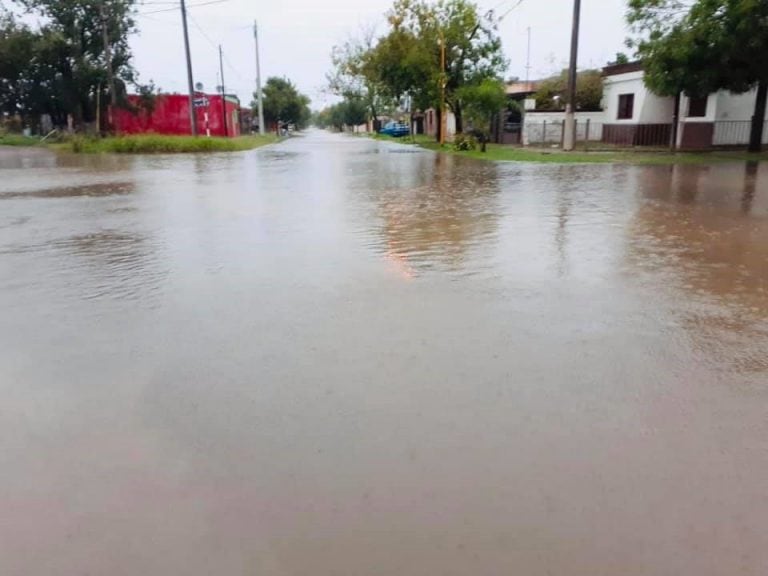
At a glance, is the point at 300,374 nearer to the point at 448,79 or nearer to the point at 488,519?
the point at 488,519

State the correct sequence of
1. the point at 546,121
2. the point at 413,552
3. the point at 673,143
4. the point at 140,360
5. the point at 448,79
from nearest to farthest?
the point at 413,552 → the point at 140,360 → the point at 673,143 → the point at 546,121 → the point at 448,79

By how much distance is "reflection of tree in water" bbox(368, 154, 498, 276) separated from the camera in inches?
309

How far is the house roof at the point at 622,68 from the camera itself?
32247 millimetres

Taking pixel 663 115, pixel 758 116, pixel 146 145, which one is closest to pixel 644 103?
pixel 663 115

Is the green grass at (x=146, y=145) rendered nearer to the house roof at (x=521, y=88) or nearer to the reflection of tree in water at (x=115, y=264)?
the house roof at (x=521, y=88)

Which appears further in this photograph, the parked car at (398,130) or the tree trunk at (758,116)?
the parked car at (398,130)

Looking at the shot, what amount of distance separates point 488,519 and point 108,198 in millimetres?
13373

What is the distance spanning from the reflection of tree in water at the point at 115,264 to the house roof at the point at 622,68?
29.1 meters

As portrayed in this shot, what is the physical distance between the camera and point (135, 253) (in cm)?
830

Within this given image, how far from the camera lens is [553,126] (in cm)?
3681

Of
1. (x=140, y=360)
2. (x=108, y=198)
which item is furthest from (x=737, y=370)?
(x=108, y=198)

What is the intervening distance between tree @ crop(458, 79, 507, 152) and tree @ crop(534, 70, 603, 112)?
3.38m

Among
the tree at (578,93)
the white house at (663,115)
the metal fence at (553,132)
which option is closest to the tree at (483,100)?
the metal fence at (553,132)

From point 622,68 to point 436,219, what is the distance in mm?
27493
